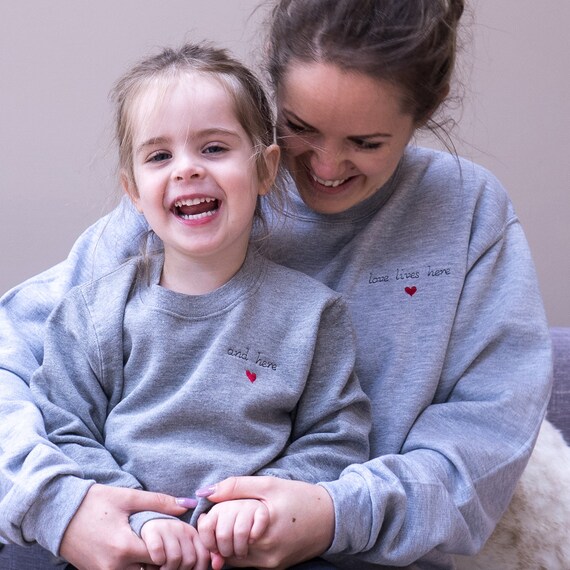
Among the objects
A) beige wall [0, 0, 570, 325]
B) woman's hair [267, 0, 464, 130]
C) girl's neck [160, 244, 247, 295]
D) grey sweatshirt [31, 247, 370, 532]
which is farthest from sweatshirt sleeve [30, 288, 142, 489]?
beige wall [0, 0, 570, 325]

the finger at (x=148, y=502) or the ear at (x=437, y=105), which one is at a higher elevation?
the ear at (x=437, y=105)

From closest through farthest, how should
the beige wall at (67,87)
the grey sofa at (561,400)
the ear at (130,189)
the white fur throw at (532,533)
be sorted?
1. the ear at (130,189)
2. the white fur throw at (532,533)
3. the grey sofa at (561,400)
4. the beige wall at (67,87)

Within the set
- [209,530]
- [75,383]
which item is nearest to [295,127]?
[75,383]

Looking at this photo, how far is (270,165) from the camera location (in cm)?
143

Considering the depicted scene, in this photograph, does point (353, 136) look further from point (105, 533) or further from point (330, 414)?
point (105, 533)

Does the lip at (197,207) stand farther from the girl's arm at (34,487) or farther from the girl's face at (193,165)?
the girl's arm at (34,487)

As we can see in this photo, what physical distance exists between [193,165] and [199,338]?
224mm

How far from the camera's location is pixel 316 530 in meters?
1.25

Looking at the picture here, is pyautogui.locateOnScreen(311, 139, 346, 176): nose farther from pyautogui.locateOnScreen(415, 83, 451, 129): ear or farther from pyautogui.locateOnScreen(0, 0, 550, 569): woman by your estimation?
pyautogui.locateOnScreen(415, 83, 451, 129): ear

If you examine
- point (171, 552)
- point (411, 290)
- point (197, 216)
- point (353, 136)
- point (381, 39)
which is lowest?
point (171, 552)

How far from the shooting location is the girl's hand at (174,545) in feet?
4.00

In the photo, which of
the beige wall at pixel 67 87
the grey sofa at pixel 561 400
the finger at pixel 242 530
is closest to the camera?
the finger at pixel 242 530

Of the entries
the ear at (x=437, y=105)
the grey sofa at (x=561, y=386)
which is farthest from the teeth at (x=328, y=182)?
the grey sofa at (x=561, y=386)

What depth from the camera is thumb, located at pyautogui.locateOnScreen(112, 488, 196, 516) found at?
Result: 1256 mm
